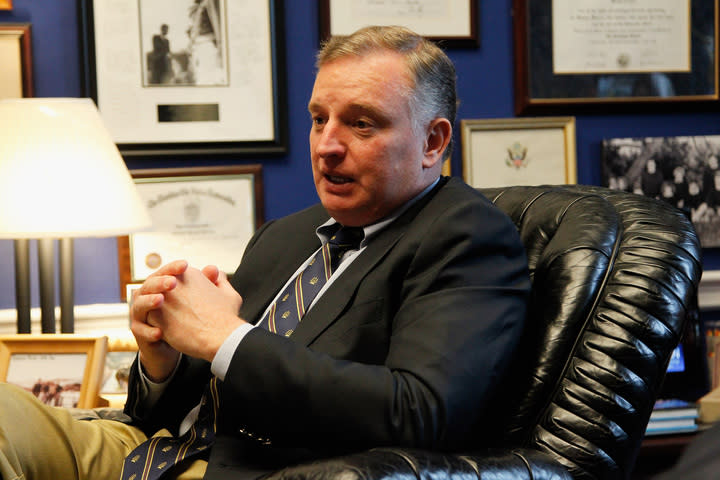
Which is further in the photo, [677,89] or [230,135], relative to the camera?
[677,89]

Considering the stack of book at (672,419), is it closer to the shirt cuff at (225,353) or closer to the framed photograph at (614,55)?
the framed photograph at (614,55)

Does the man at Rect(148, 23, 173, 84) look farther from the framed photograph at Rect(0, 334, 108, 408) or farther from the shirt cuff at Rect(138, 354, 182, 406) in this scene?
the shirt cuff at Rect(138, 354, 182, 406)

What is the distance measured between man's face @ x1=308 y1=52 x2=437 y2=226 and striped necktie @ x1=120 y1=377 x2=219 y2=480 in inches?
19.4

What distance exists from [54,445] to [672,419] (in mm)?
2168

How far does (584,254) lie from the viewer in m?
1.74

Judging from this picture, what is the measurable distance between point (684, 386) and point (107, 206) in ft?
6.96

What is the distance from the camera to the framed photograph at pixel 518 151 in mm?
3205

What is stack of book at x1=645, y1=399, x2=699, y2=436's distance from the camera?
2.99 m

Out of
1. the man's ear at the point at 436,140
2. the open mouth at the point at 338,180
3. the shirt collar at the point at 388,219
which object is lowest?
the shirt collar at the point at 388,219

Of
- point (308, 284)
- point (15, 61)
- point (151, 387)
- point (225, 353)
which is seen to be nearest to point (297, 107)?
point (15, 61)

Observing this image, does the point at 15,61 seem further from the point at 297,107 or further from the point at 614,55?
the point at 614,55

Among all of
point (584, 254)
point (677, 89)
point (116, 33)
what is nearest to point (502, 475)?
point (584, 254)

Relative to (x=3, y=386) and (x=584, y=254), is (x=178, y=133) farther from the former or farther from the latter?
(x=584, y=254)

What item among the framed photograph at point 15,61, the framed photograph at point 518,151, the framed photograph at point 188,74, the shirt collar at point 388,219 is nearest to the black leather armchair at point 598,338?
the shirt collar at point 388,219
